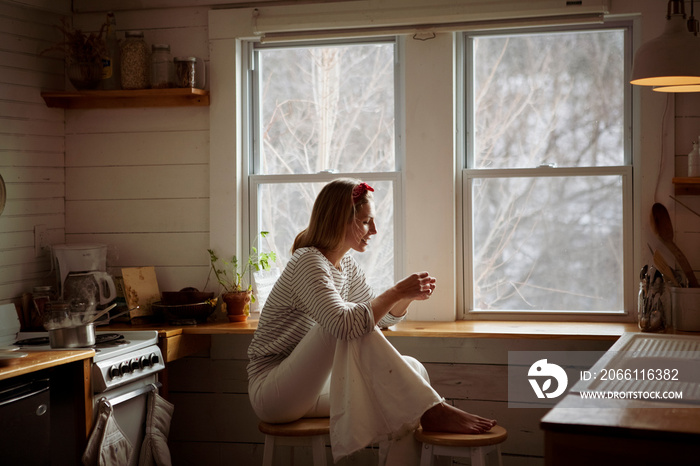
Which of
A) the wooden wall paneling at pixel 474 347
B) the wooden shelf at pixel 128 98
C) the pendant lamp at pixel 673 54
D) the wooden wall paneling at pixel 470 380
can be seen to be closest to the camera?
the pendant lamp at pixel 673 54

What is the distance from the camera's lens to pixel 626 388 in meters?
1.82

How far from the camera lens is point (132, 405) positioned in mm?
3080

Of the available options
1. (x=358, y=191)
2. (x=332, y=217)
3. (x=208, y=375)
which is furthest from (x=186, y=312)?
(x=358, y=191)

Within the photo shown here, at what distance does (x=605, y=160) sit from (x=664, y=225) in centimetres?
40

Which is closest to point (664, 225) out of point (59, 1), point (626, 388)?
point (626, 388)

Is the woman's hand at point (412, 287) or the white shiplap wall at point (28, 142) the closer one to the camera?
the woman's hand at point (412, 287)

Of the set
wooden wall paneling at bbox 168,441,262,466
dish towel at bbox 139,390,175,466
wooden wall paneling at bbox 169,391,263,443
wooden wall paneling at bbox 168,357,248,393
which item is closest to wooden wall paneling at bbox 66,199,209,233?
wooden wall paneling at bbox 168,357,248,393

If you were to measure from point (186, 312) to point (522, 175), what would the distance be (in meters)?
1.68

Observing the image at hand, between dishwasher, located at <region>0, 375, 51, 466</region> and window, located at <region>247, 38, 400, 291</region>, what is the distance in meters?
1.48

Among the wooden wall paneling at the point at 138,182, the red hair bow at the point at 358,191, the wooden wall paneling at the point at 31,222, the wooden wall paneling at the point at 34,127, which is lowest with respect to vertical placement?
the wooden wall paneling at the point at 31,222

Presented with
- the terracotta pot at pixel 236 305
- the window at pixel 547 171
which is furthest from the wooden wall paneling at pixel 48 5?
the window at pixel 547 171

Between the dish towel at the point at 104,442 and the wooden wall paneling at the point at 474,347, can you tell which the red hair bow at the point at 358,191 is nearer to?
the wooden wall paneling at the point at 474,347

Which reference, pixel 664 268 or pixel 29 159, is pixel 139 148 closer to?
pixel 29 159

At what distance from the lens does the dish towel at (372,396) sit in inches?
101
